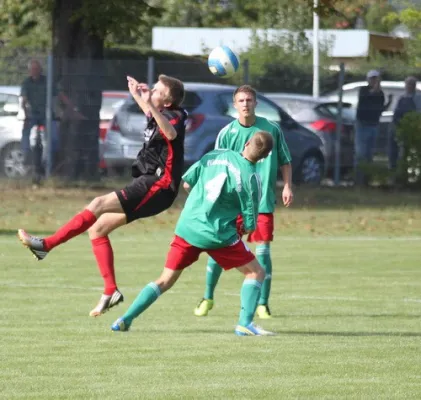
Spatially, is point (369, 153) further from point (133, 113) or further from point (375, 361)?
point (375, 361)

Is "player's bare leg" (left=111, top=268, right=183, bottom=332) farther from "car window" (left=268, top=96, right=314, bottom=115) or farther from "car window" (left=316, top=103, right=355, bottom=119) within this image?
"car window" (left=316, top=103, right=355, bottom=119)

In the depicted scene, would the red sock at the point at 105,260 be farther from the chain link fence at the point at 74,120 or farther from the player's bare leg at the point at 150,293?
the chain link fence at the point at 74,120

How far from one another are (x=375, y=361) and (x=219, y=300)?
4.08m

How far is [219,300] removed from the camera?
12.8 m

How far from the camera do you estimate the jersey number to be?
982 cm

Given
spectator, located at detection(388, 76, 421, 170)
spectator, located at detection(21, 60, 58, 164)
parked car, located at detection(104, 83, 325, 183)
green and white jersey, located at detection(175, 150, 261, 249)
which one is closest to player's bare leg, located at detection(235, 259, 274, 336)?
green and white jersey, located at detection(175, 150, 261, 249)

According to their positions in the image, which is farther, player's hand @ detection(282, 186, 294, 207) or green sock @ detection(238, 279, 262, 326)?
player's hand @ detection(282, 186, 294, 207)

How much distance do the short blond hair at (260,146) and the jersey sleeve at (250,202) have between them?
144 millimetres

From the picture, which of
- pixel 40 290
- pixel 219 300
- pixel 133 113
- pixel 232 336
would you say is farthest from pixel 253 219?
pixel 133 113

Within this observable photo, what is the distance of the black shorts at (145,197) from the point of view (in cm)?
1073

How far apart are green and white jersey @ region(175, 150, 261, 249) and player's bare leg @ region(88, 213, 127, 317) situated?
925mm

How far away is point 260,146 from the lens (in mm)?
9773

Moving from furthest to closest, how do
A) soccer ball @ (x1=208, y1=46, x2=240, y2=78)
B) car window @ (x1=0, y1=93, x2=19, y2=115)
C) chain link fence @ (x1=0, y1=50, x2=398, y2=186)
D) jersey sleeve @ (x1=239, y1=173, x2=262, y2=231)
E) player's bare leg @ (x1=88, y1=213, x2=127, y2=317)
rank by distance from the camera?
1. chain link fence @ (x1=0, y1=50, x2=398, y2=186)
2. car window @ (x1=0, y1=93, x2=19, y2=115)
3. soccer ball @ (x1=208, y1=46, x2=240, y2=78)
4. player's bare leg @ (x1=88, y1=213, x2=127, y2=317)
5. jersey sleeve @ (x1=239, y1=173, x2=262, y2=231)

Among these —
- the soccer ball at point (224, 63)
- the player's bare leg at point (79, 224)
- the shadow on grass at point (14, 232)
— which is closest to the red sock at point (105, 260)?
the player's bare leg at point (79, 224)
